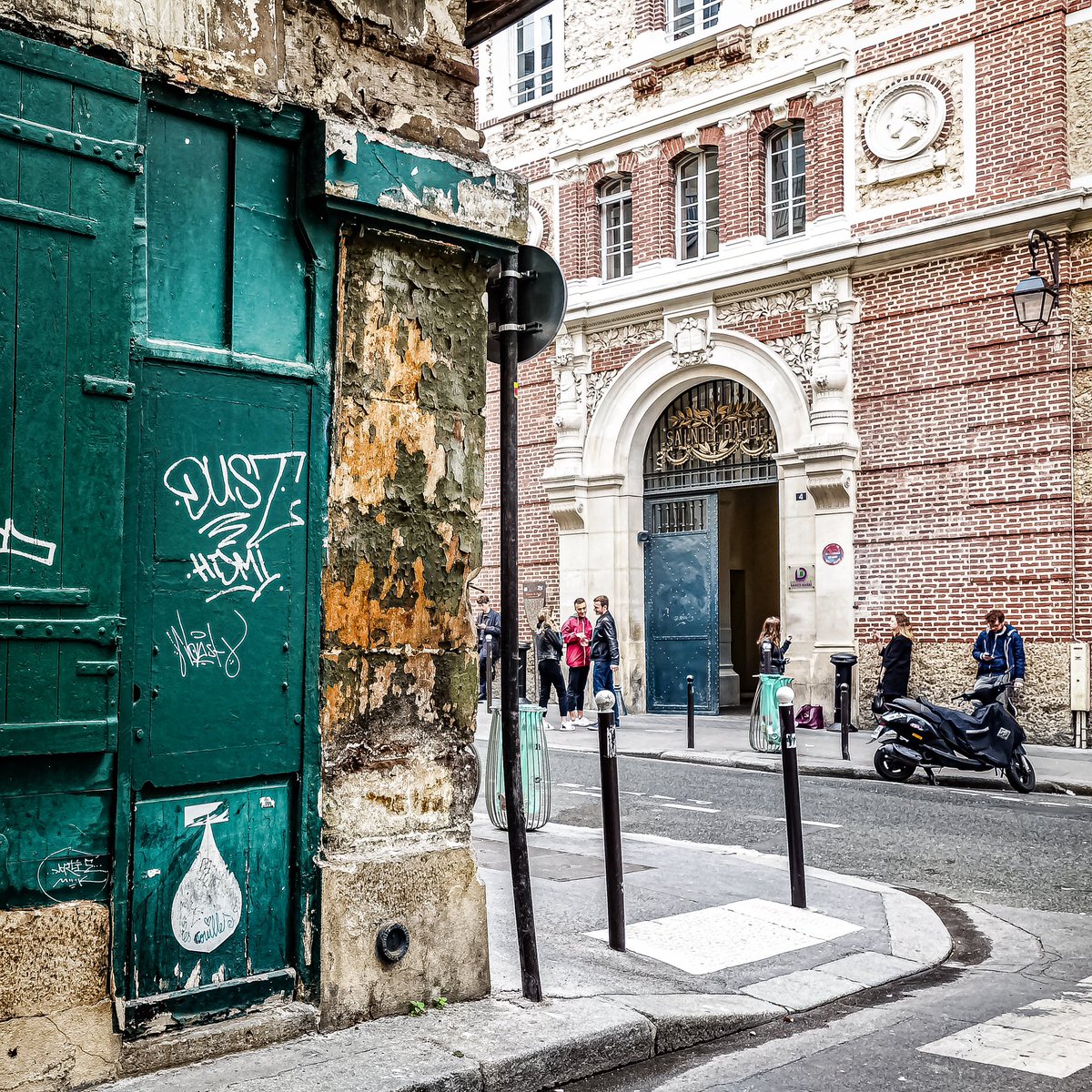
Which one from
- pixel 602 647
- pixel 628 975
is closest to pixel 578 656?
pixel 602 647

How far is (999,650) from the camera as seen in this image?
1429 cm

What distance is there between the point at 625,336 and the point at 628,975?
49.8ft

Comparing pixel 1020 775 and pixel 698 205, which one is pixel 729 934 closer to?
pixel 1020 775

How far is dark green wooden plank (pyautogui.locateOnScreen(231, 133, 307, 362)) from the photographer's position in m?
4.18

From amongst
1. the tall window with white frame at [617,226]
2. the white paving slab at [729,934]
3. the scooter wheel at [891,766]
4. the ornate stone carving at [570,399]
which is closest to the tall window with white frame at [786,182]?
the tall window with white frame at [617,226]

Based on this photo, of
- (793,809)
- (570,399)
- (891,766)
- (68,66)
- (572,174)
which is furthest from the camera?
(572,174)

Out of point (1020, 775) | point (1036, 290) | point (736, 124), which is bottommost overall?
point (1020, 775)

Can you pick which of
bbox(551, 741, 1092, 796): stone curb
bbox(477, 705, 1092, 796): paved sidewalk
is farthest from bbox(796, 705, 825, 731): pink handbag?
bbox(551, 741, 1092, 796): stone curb

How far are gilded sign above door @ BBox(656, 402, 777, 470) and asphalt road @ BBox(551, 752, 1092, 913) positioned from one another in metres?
6.59

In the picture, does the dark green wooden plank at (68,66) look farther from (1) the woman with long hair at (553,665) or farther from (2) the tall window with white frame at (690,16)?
(2) the tall window with white frame at (690,16)

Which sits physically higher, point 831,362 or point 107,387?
point 831,362

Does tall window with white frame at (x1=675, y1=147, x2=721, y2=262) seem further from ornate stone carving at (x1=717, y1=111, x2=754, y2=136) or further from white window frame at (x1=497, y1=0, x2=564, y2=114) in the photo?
white window frame at (x1=497, y1=0, x2=564, y2=114)

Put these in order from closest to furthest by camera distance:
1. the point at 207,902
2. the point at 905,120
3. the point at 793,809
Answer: the point at 207,902, the point at 793,809, the point at 905,120

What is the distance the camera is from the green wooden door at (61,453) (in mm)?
3568
